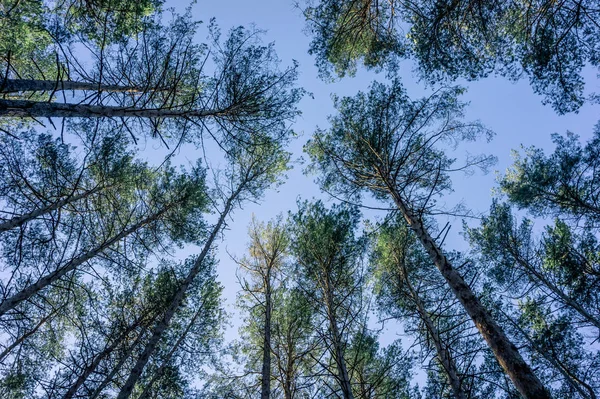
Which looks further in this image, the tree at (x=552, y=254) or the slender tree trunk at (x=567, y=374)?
the tree at (x=552, y=254)

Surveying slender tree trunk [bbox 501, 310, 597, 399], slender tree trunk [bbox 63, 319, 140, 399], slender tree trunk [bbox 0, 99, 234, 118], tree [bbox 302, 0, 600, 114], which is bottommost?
slender tree trunk [bbox 501, 310, 597, 399]

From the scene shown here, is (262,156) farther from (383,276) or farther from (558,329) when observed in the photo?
(558,329)

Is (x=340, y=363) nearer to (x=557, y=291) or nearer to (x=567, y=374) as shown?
(x=567, y=374)

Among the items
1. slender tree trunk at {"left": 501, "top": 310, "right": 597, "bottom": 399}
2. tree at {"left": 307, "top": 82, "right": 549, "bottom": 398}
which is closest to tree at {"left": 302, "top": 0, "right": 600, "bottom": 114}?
tree at {"left": 307, "top": 82, "right": 549, "bottom": 398}

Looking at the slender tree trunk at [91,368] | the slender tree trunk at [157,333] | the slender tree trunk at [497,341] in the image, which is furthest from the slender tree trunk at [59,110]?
the slender tree trunk at [157,333]

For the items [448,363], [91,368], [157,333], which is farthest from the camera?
[157,333]

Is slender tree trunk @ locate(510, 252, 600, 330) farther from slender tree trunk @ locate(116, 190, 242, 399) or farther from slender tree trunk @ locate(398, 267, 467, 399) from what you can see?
slender tree trunk @ locate(116, 190, 242, 399)

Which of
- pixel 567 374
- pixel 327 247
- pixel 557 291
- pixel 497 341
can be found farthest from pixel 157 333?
pixel 557 291

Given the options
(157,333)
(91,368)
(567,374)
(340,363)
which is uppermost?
(157,333)

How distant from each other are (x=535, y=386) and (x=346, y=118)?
655 cm

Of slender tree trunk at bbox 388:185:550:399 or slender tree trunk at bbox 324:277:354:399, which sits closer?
slender tree trunk at bbox 388:185:550:399

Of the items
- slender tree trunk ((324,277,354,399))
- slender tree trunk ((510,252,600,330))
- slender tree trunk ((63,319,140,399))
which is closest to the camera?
slender tree trunk ((324,277,354,399))

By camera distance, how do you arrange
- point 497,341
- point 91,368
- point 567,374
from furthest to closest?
point 567,374 → point 91,368 → point 497,341

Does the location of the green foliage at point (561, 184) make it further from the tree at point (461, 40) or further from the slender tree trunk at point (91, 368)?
the slender tree trunk at point (91, 368)
